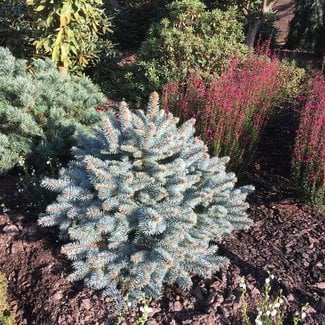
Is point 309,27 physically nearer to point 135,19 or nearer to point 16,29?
point 135,19

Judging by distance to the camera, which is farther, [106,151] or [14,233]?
[14,233]

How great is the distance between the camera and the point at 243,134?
174 inches

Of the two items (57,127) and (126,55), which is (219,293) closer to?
(57,127)

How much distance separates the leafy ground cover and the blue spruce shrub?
13 cm

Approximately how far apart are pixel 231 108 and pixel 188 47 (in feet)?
6.00

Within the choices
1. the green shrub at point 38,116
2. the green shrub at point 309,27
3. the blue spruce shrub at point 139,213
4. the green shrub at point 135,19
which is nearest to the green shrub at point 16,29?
the green shrub at point 38,116

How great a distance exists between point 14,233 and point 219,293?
151cm

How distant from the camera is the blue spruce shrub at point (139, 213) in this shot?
2668 mm

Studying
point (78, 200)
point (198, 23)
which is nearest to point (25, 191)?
point (78, 200)

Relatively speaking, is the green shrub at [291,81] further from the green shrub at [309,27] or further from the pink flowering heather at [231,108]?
the green shrub at [309,27]

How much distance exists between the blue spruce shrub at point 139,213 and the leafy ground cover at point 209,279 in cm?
13

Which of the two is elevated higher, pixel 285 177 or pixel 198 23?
pixel 198 23

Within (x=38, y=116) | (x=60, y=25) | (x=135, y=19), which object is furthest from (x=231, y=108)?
(x=135, y=19)

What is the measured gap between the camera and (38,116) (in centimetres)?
396
